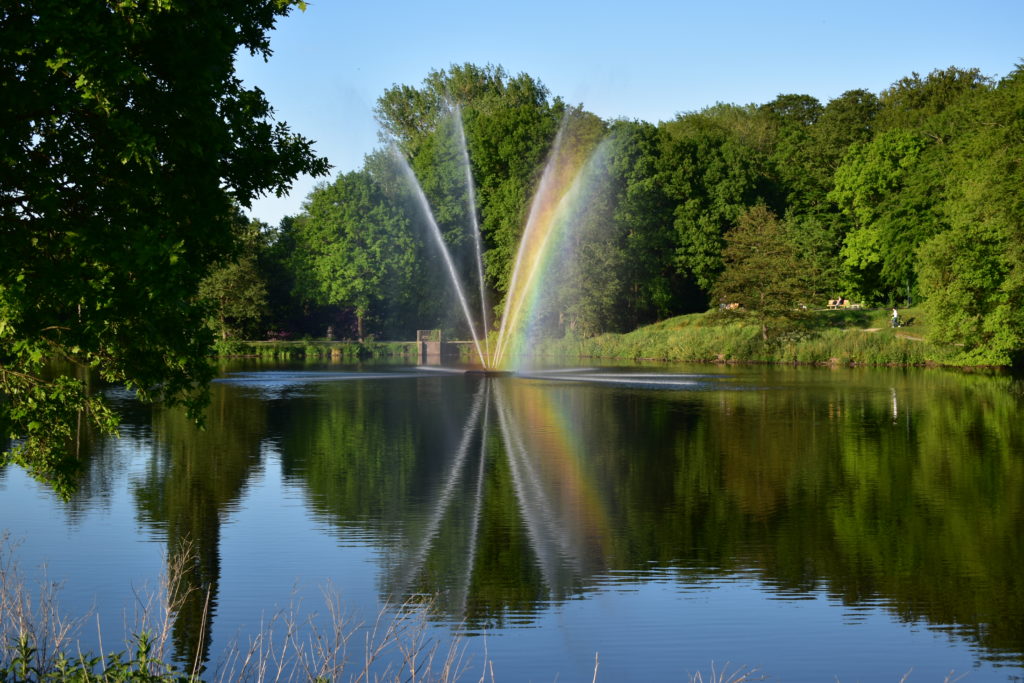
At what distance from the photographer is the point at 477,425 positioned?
3541 cm

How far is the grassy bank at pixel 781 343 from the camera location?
64438mm

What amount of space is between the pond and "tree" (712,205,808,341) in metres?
32.5

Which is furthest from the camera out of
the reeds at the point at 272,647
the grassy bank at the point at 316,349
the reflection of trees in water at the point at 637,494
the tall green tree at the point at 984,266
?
the grassy bank at the point at 316,349

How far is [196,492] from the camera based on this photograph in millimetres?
22547

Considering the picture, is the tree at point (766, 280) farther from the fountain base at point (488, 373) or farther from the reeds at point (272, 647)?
the reeds at point (272, 647)

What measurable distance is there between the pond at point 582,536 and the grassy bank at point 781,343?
28.4 m

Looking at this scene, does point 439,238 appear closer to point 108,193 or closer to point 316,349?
point 316,349

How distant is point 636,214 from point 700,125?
28776 mm

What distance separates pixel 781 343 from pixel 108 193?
61118 mm

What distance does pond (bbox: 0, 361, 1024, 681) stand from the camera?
41.2ft

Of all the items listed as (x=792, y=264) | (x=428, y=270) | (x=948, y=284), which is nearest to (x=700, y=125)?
(x=428, y=270)

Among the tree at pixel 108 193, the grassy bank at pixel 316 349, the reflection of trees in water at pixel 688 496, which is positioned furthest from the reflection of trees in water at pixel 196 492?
the grassy bank at pixel 316 349

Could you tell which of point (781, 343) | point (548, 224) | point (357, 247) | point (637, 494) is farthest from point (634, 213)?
point (637, 494)

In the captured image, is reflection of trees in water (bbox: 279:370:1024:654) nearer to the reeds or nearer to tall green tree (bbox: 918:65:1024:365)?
the reeds
